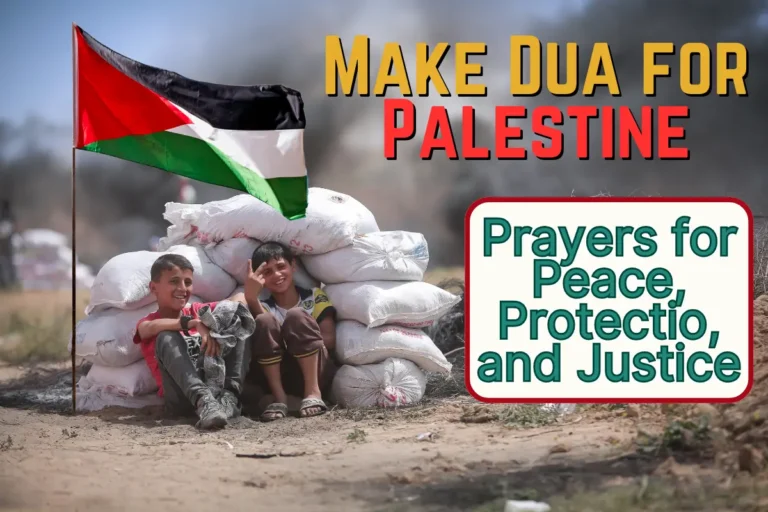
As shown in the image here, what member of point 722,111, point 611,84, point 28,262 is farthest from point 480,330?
point 722,111

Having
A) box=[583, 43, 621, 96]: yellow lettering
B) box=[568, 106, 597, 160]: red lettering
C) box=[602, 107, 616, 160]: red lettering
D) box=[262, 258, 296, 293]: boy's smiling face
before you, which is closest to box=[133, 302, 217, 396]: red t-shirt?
box=[262, 258, 296, 293]: boy's smiling face

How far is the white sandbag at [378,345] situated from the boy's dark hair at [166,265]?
95cm

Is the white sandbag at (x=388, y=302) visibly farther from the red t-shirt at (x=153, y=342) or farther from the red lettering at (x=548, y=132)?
the red lettering at (x=548, y=132)

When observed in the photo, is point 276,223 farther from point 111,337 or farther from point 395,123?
point 395,123

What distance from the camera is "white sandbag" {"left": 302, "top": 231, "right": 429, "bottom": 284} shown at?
5.71m

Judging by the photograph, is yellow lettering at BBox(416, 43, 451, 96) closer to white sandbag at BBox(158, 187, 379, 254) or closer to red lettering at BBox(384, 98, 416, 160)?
red lettering at BBox(384, 98, 416, 160)

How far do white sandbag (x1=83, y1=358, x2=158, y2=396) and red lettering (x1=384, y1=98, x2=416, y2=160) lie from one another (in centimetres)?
405

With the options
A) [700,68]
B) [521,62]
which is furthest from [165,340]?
[700,68]

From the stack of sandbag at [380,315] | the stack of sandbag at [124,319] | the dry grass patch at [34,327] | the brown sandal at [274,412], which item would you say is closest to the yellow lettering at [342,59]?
the stack of sandbag at [380,315]

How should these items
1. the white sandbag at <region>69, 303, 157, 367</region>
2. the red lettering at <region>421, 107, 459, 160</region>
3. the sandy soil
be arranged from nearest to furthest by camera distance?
the sandy soil, the white sandbag at <region>69, 303, 157, 367</region>, the red lettering at <region>421, 107, 459, 160</region>

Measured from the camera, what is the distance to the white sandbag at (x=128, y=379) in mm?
5566

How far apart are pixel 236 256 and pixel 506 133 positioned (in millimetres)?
5512

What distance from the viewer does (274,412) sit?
5301 mm

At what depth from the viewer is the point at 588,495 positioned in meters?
3.54
